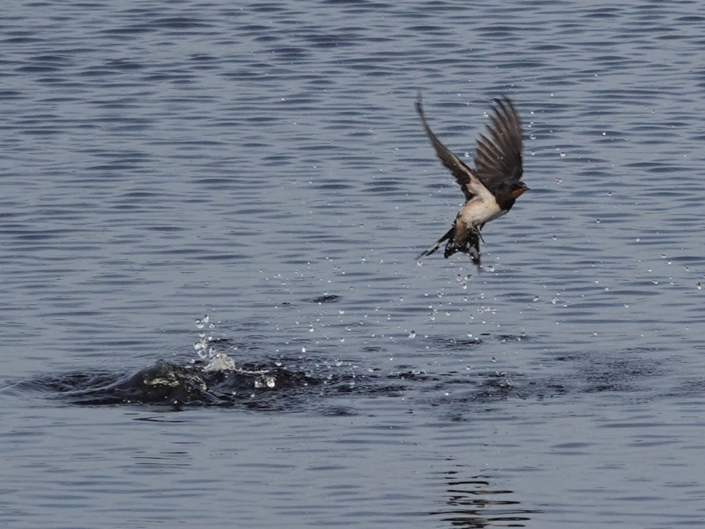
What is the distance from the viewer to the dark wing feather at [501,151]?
401 inches

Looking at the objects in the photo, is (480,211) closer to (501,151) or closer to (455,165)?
(455,165)

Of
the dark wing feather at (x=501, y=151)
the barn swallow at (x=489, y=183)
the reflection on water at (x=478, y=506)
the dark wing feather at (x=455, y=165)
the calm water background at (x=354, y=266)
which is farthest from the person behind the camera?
the dark wing feather at (x=501, y=151)

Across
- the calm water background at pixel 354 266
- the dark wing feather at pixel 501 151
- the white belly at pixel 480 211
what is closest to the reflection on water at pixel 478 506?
the calm water background at pixel 354 266

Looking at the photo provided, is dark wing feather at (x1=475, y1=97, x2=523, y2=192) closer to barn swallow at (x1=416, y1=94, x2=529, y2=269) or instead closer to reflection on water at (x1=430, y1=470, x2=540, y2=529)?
barn swallow at (x1=416, y1=94, x2=529, y2=269)

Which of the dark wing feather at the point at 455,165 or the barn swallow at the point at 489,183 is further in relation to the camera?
the barn swallow at the point at 489,183

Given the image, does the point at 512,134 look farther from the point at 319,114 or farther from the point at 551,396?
the point at 319,114

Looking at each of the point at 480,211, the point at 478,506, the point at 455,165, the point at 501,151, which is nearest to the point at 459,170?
the point at 455,165

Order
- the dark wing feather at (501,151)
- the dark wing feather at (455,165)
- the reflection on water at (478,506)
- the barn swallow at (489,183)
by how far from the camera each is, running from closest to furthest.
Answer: the reflection on water at (478,506), the dark wing feather at (455,165), the barn swallow at (489,183), the dark wing feather at (501,151)

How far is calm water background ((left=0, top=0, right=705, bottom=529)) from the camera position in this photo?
28.6 ft

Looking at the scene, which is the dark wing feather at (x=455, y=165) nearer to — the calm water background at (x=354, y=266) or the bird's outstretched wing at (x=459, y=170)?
the bird's outstretched wing at (x=459, y=170)

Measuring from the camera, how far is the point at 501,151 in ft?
33.8

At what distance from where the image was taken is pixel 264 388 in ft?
35.0

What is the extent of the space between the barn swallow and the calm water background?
92 centimetres

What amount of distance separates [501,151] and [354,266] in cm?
317
